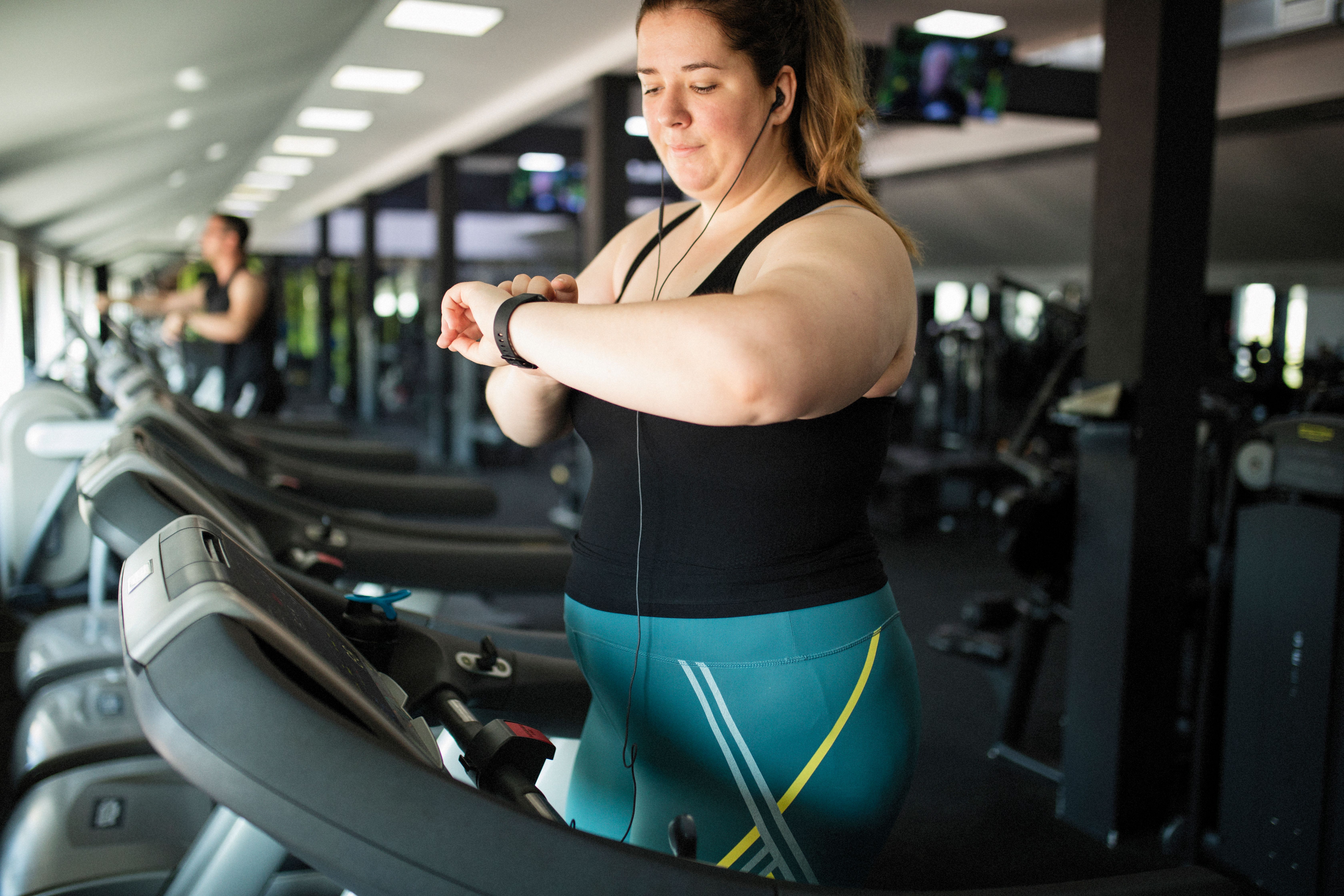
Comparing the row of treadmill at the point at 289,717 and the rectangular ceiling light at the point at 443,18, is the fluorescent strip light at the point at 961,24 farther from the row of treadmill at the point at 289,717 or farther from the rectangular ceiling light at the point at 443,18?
the row of treadmill at the point at 289,717

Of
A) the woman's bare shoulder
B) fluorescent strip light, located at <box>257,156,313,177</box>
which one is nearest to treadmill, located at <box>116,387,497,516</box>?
the woman's bare shoulder

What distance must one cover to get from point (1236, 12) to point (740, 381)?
6.64 m

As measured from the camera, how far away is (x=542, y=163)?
10.4 metres

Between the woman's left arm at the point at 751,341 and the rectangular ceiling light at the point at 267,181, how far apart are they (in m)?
10.2

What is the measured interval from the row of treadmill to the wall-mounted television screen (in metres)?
3.33

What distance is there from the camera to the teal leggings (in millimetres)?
887

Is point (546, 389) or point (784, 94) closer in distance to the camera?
point (784, 94)

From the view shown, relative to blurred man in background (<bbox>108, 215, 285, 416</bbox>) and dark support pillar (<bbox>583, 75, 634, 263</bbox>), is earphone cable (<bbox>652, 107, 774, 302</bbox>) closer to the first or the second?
blurred man in background (<bbox>108, 215, 285, 416</bbox>)

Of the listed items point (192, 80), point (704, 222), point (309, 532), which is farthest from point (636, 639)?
point (192, 80)

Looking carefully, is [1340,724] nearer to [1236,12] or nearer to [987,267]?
[1236,12]

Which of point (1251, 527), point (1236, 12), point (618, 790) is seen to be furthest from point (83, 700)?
point (1236, 12)

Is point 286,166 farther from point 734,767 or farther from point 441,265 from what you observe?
point 734,767

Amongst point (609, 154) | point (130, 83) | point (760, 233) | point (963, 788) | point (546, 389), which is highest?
point (130, 83)

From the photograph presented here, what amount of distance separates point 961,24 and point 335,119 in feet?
13.8
